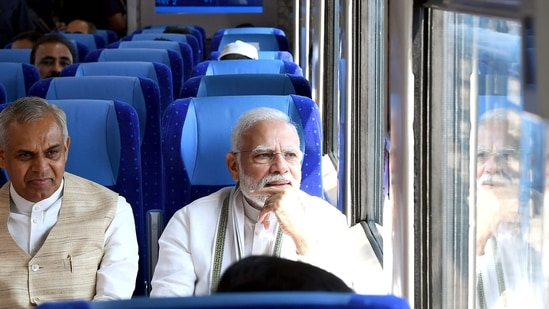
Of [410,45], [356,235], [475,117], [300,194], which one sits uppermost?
[410,45]

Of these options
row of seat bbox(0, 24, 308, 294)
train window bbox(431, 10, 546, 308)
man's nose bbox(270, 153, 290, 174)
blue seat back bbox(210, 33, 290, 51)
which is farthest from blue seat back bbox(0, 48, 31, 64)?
train window bbox(431, 10, 546, 308)

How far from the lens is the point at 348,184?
15.4 feet

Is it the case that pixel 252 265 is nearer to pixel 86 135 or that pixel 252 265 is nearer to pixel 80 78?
pixel 86 135

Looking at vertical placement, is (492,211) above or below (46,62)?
below

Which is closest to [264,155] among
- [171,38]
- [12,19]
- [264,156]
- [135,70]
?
[264,156]

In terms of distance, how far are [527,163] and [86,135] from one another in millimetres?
1658

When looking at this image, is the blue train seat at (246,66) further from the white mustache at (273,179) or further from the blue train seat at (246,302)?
the blue train seat at (246,302)

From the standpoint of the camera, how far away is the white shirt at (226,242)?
102 inches

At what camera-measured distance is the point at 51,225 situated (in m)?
2.75

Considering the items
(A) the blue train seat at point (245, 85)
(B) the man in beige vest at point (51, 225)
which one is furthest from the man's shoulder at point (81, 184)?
(A) the blue train seat at point (245, 85)

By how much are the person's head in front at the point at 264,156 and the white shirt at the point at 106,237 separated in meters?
0.31

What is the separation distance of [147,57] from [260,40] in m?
1.67

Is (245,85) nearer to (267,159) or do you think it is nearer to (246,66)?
(246,66)

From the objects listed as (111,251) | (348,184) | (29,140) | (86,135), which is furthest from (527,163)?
(348,184)
